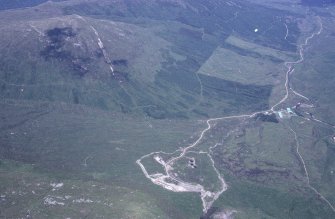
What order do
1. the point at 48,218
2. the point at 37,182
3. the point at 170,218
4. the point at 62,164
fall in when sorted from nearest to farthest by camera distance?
the point at 48,218 < the point at 170,218 < the point at 37,182 < the point at 62,164

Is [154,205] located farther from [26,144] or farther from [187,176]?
[26,144]

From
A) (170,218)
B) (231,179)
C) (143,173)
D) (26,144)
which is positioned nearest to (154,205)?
(170,218)

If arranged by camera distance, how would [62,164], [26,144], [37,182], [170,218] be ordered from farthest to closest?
[26,144] → [62,164] → [37,182] → [170,218]

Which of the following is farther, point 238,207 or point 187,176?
point 187,176

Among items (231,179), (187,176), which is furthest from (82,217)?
(231,179)

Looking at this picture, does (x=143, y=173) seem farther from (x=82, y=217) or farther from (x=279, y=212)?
(x=279, y=212)

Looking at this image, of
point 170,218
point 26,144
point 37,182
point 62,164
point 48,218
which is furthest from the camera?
point 26,144

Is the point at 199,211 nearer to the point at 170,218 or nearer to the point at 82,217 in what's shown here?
the point at 170,218

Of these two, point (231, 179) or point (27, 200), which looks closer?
point (27, 200)
